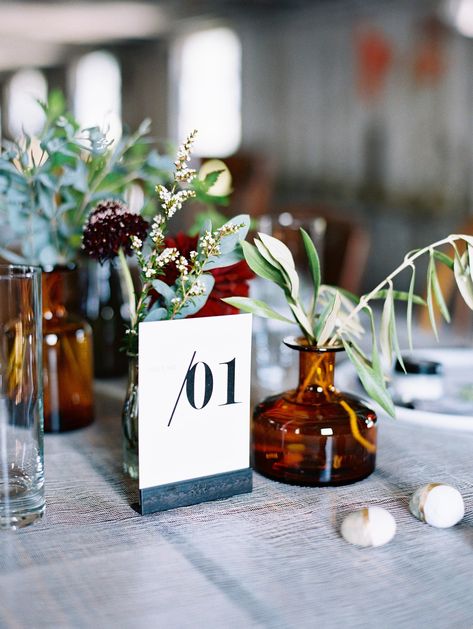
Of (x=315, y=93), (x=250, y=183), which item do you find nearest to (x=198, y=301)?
(x=250, y=183)

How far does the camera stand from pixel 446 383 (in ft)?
3.56

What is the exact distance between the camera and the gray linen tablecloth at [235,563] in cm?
52

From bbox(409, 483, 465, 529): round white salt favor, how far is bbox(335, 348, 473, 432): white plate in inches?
9.5

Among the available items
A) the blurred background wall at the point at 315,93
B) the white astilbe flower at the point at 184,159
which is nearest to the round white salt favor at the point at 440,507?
the white astilbe flower at the point at 184,159

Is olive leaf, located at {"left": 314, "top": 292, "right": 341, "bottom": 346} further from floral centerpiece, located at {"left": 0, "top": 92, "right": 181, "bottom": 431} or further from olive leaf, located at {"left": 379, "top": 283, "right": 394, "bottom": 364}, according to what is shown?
floral centerpiece, located at {"left": 0, "top": 92, "right": 181, "bottom": 431}

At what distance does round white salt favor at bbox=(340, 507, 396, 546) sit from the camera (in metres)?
0.61

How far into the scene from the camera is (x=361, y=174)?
18.0 ft

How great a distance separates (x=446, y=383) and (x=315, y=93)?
527cm

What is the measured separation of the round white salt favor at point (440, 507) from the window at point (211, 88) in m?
6.54

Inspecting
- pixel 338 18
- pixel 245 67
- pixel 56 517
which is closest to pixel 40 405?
pixel 56 517

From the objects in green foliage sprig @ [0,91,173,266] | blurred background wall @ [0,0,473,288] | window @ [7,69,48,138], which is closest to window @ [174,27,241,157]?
blurred background wall @ [0,0,473,288]

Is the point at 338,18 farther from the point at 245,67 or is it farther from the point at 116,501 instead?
the point at 116,501

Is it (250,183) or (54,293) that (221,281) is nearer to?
(54,293)

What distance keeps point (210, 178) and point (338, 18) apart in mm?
5325
